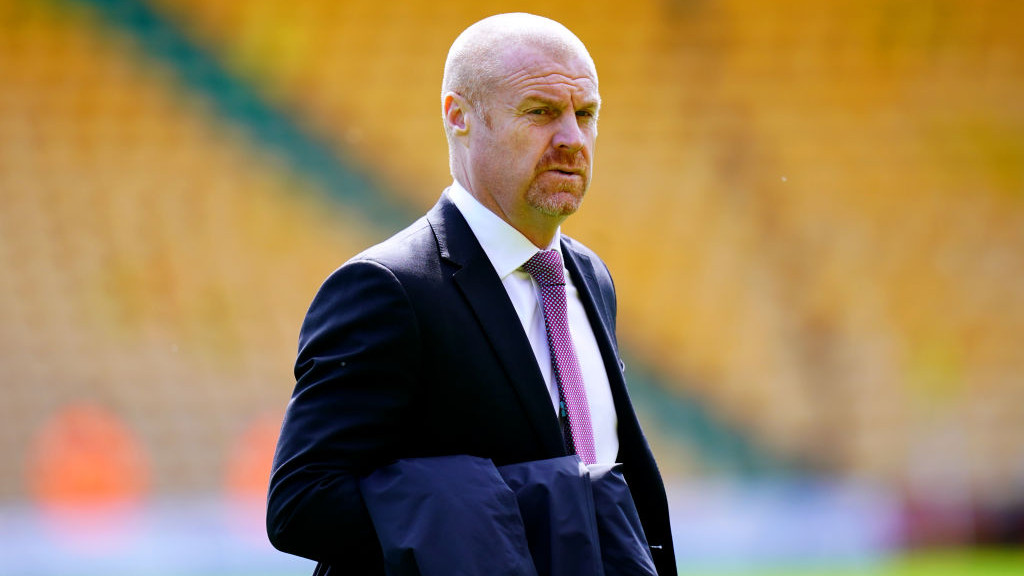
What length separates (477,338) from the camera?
1.55 meters

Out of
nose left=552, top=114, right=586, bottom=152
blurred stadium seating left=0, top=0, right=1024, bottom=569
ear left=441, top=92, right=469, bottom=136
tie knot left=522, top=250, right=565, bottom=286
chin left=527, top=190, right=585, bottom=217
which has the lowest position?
tie knot left=522, top=250, right=565, bottom=286

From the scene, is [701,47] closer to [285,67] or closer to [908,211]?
[908,211]

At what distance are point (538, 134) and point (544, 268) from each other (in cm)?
18

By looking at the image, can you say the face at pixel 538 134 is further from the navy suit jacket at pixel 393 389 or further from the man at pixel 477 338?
the navy suit jacket at pixel 393 389

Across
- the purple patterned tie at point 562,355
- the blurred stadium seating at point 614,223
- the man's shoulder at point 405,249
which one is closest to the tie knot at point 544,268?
the purple patterned tie at point 562,355

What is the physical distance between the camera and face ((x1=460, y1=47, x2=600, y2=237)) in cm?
163

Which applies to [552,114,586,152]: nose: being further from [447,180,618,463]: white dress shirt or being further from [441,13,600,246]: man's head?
[447,180,618,463]: white dress shirt

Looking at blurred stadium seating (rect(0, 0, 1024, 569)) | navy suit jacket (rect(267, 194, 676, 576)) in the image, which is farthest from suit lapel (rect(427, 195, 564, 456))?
blurred stadium seating (rect(0, 0, 1024, 569))

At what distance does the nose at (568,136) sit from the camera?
1.63 metres

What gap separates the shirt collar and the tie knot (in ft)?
0.03

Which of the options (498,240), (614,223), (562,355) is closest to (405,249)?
(498,240)

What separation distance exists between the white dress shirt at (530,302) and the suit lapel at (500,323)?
0.03 metres

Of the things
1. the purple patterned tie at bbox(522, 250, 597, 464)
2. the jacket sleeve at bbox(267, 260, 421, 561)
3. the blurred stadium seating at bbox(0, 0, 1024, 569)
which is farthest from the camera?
the blurred stadium seating at bbox(0, 0, 1024, 569)

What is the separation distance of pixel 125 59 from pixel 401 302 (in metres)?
5.43
